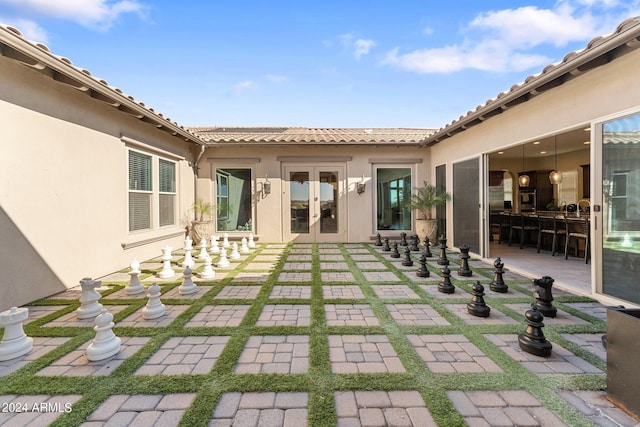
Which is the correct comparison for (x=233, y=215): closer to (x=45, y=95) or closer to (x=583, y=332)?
(x=45, y=95)

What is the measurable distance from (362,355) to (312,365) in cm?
46

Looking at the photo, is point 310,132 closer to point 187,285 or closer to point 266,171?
point 266,171

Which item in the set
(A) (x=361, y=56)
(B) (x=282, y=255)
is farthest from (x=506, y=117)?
(A) (x=361, y=56)

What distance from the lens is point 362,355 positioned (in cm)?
247

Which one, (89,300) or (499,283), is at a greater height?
(89,300)

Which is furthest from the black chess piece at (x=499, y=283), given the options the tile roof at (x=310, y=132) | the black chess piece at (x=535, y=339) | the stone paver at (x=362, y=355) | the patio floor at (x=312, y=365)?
the tile roof at (x=310, y=132)

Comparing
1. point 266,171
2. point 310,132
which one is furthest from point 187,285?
A: point 310,132

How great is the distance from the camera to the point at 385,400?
1.89 meters

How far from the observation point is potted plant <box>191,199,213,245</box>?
8.42 meters

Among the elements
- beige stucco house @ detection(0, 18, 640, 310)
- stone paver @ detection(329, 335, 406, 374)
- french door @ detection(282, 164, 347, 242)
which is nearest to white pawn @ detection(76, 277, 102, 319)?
beige stucco house @ detection(0, 18, 640, 310)

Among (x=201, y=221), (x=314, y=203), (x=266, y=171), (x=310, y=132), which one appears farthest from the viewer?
(x=310, y=132)

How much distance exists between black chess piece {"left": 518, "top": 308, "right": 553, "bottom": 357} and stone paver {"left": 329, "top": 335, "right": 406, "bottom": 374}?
1.16 metres

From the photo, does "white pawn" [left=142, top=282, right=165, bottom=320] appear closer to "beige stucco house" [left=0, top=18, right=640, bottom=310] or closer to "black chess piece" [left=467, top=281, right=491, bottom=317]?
"beige stucco house" [left=0, top=18, right=640, bottom=310]

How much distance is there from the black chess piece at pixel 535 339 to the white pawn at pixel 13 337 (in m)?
4.30
